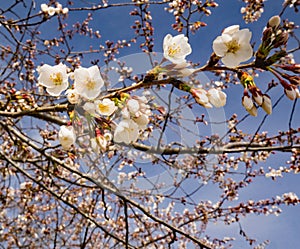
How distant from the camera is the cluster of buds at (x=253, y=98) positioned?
1.02 m

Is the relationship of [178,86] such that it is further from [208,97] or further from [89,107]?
[89,107]

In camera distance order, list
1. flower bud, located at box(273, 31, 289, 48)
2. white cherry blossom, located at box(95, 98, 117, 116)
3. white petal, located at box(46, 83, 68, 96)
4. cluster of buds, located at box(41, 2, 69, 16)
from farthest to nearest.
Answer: cluster of buds, located at box(41, 2, 69, 16) → white petal, located at box(46, 83, 68, 96) → white cherry blossom, located at box(95, 98, 117, 116) → flower bud, located at box(273, 31, 289, 48)

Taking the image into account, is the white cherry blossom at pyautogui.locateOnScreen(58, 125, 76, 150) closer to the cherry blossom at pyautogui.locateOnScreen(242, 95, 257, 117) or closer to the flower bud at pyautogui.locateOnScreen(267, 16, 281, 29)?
the cherry blossom at pyautogui.locateOnScreen(242, 95, 257, 117)

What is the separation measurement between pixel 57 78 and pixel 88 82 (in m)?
0.20

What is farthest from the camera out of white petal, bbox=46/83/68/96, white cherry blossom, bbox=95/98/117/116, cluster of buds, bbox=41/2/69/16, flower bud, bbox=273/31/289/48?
cluster of buds, bbox=41/2/69/16

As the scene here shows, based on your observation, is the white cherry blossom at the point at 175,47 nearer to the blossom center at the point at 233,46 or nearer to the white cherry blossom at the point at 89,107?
the blossom center at the point at 233,46

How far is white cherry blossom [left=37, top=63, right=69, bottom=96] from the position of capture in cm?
124

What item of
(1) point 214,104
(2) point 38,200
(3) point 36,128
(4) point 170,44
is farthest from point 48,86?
(2) point 38,200

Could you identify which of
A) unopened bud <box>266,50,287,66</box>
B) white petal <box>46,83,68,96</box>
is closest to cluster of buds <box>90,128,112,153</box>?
white petal <box>46,83,68,96</box>

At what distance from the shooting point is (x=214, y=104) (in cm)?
107

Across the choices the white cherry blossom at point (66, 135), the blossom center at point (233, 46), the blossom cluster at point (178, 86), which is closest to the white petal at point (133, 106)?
the blossom cluster at point (178, 86)

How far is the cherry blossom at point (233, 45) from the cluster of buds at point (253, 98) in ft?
0.19

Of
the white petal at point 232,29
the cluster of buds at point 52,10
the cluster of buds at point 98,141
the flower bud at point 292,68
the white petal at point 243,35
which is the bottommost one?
the cluster of buds at point 98,141

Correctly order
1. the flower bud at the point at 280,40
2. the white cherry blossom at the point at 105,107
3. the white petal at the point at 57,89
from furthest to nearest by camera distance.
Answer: the white petal at the point at 57,89 < the white cherry blossom at the point at 105,107 < the flower bud at the point at 280,40
